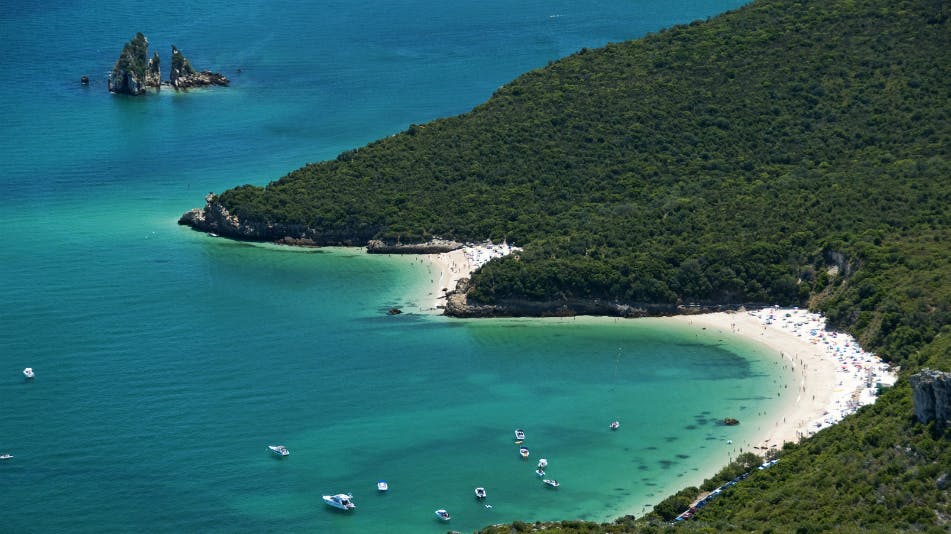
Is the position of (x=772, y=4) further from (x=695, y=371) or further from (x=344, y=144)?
(x=695, y=371)

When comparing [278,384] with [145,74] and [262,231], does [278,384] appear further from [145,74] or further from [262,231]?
[145,74]

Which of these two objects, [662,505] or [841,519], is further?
[662,505]

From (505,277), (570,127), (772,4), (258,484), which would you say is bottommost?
(258,484)

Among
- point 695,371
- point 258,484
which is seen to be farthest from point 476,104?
point 258,484

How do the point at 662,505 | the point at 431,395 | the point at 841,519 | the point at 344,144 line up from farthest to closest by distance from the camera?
the point at 344,144, the point at 431,395, the point at 662,505, the point at 841,519

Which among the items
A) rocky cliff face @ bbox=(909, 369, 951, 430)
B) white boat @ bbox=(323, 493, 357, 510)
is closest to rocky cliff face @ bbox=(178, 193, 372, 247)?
white boat @ bbox=(323, 493, 357, 510)

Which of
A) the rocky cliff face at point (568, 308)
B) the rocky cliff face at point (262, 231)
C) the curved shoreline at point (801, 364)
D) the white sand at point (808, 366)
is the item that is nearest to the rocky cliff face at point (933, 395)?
the curved shoreline at point (801, 364)

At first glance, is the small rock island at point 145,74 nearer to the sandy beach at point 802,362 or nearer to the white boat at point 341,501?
the sandy beach at point 802,362

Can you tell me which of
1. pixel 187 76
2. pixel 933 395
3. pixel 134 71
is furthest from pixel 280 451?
pixel 187 76

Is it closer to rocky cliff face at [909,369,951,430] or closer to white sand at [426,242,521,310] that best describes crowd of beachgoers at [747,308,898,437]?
rocky cliff face at [909,369,951,430]
